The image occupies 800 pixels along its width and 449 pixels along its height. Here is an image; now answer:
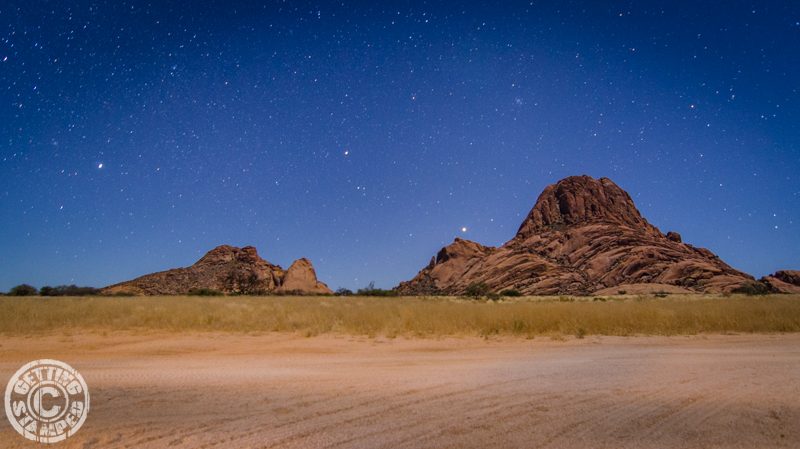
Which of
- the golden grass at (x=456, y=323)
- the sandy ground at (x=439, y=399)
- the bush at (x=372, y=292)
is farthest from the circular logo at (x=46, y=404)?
the bush at (x=372, y=292)

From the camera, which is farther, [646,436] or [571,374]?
[571,374]

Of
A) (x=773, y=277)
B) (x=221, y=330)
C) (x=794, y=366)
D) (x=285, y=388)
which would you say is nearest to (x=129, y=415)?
(x=285, y=388)

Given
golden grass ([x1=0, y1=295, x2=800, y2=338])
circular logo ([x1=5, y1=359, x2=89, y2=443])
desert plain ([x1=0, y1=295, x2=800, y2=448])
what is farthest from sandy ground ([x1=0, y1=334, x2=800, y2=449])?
golden grass ([x1=0, y1=295, x2=800, y2=338])

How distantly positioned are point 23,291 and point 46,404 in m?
90.7

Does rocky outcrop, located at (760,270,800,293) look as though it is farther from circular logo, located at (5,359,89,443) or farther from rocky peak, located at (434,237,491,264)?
circular logo, located at (5,359,89,443)

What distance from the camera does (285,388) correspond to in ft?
20.6

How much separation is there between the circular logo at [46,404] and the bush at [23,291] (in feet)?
279

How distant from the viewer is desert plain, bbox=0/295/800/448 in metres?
4.22

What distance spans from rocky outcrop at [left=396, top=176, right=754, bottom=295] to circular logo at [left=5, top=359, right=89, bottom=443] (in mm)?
81458

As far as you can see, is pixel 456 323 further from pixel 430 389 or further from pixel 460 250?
pixel 460 250

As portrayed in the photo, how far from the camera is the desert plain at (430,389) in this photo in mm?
4219

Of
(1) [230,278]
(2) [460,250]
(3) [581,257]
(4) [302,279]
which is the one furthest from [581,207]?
(1) [230,278]

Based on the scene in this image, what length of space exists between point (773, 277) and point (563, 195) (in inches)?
2108

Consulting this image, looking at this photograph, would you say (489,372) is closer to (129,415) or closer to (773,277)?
(129,415)
